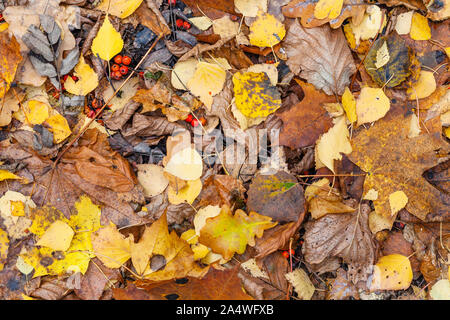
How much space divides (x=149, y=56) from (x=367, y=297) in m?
2.06

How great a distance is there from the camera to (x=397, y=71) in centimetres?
241

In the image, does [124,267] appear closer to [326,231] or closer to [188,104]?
[188,104]

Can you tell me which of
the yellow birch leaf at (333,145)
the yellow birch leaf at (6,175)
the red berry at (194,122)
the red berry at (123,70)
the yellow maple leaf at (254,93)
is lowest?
the yellow birch leaf at (6,175)

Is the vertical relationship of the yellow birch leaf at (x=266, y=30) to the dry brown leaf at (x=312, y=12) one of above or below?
below

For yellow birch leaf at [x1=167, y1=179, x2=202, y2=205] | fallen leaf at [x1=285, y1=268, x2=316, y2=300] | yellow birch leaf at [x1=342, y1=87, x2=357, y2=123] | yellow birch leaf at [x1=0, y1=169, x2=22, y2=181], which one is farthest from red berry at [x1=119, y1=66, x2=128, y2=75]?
fallen leaf at [x1=285, y1=268, x2=316, y2=300]

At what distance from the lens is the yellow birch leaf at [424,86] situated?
2.43 m

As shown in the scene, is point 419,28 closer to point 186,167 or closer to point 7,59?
point 186,167

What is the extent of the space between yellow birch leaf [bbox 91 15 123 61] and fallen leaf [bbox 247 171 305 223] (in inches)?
47.0

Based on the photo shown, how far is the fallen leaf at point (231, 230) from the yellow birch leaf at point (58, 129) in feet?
3.40

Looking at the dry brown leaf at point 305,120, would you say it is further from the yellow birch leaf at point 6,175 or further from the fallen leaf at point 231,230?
the yellow birch leaf at point 6,175

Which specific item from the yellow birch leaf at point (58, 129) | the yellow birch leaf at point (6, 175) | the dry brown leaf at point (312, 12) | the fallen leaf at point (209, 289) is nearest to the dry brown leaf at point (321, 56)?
the dry brown leaf at point (312, 12)
